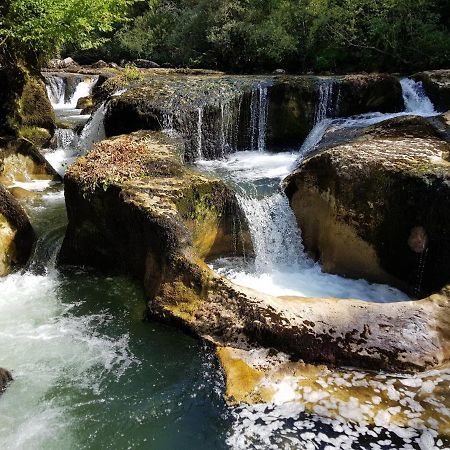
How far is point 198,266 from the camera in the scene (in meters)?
6.68

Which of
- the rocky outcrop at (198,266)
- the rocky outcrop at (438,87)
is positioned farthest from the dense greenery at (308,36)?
the rocky outcrop at (198,266)

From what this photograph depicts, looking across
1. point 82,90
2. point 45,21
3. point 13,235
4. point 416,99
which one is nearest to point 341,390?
point 13,235

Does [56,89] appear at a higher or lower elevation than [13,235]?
higher

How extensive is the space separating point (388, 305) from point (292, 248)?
117 inches

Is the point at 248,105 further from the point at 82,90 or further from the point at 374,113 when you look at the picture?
the point at 82,90

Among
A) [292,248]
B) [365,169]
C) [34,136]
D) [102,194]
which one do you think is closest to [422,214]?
[365,169]

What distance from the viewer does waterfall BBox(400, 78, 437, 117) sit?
13.6m

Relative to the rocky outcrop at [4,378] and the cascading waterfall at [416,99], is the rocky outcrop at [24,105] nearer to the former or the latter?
the rocky outcrop at [4,378]

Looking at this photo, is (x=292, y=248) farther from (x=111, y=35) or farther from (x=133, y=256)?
(x=111, y=35)

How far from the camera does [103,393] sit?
5477mm

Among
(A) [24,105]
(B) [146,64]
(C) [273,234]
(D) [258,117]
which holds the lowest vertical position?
(C) [273,234]

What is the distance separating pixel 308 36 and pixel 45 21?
1324cm

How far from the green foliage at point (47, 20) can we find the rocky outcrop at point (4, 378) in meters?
7.62

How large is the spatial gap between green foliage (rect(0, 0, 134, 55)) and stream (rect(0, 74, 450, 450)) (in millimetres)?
4561
